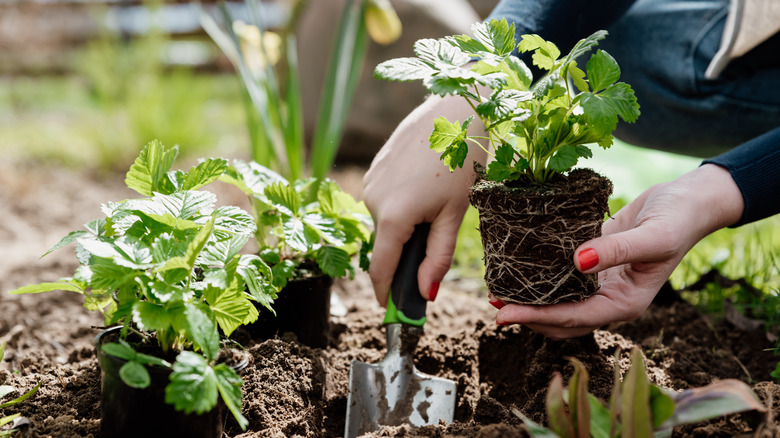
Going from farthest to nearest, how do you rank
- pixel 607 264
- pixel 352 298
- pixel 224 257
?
pixel 352 298 < pixel 607 264 < pixel 224 257

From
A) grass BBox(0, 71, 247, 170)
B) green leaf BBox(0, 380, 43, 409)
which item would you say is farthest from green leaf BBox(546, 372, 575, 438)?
grass BBox(0, 71, 247, 170)

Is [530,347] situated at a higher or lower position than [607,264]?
lower

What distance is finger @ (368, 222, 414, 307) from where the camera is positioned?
4.91 feet

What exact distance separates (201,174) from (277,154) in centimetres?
127

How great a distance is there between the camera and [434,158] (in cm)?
149

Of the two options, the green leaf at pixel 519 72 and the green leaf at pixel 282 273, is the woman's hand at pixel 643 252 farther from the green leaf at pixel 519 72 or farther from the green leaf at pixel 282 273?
the green leaf at pixel 282 273

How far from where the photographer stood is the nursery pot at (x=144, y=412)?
1.08 m

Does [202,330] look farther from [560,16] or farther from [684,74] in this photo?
[684,74]

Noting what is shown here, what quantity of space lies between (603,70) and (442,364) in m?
0.88

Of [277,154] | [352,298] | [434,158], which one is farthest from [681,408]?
[277,154]

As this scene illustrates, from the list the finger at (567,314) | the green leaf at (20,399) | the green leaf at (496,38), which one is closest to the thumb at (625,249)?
the finger at (567,314)

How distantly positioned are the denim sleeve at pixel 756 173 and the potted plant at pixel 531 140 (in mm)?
438

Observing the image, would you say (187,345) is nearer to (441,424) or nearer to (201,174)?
(201,174)

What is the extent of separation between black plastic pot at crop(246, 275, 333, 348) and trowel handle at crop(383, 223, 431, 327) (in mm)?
212
